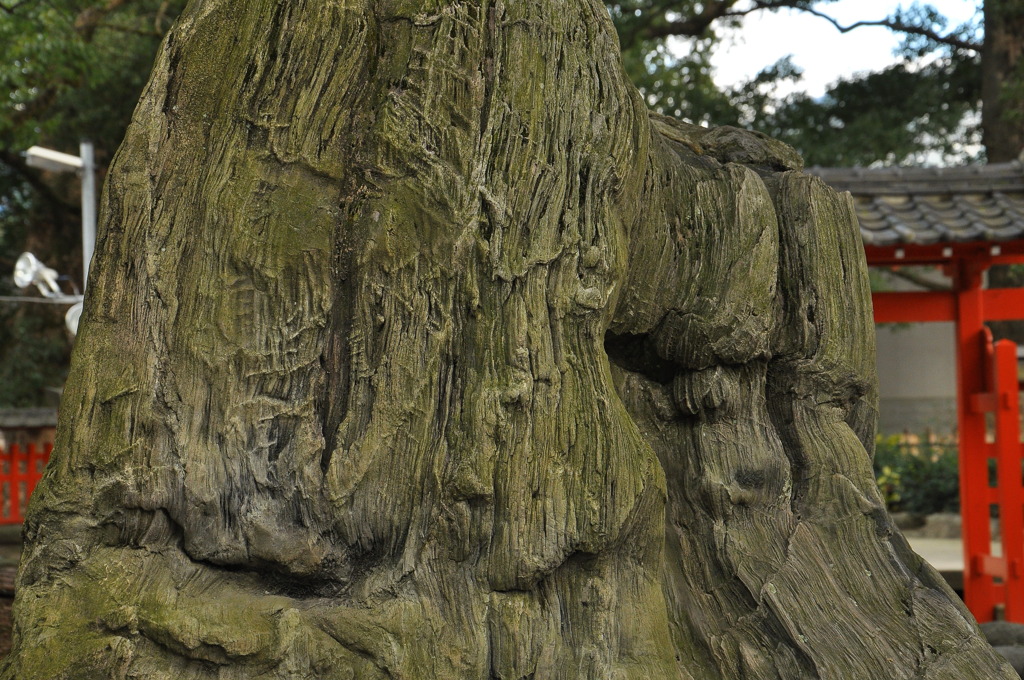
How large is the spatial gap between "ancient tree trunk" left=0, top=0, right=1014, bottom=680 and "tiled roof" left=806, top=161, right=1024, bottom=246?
131 inches

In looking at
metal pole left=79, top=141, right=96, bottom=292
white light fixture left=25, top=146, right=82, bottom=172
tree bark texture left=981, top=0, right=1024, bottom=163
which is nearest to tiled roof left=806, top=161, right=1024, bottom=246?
A: tree bark texture left=981, top=0, right=1024, bottom=163

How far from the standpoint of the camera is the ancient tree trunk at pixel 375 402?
8.11 ft

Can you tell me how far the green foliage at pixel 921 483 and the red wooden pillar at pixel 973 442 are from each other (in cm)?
764

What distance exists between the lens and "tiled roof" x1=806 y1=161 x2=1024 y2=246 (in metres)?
5.66

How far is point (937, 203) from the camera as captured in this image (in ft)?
20.6

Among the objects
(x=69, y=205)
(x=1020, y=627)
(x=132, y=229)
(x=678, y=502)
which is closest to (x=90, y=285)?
(x=132, y=229)

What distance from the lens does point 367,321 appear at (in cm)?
266

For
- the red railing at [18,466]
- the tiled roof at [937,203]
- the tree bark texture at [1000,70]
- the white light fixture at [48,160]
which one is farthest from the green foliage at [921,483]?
the white light fixture at [48,160]

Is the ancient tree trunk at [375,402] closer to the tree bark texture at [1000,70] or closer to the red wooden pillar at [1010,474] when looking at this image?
the red wooden pillar at [1010,474]

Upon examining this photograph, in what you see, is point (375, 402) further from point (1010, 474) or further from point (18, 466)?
point (18, 466)

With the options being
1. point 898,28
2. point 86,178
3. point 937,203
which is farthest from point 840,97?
point 86,178

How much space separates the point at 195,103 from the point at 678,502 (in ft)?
6.47

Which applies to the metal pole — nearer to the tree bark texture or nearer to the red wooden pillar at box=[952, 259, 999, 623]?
the red wooden pillar at box=[952, 259, 999, 623]

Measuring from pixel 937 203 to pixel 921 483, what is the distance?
937 centimetres
